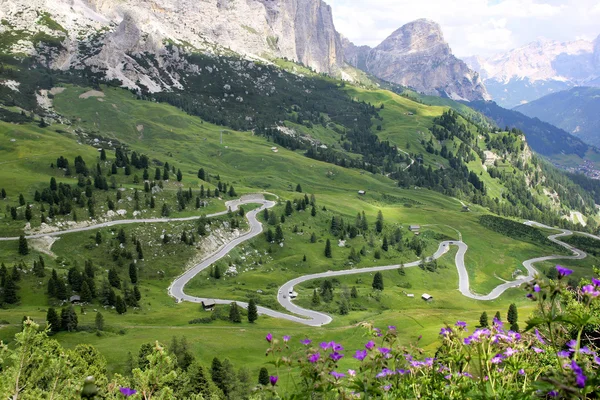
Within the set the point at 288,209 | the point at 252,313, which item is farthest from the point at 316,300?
the point at 288,209

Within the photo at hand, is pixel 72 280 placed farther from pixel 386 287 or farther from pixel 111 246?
pixel 386 287

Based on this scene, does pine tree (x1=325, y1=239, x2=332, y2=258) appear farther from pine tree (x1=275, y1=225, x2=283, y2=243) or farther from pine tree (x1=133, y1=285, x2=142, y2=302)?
pine tree (x1=133, y1=285, x2=142, y2=302)

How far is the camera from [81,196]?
160625 millimetres

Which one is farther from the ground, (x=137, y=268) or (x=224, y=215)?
(x=224, y=215)

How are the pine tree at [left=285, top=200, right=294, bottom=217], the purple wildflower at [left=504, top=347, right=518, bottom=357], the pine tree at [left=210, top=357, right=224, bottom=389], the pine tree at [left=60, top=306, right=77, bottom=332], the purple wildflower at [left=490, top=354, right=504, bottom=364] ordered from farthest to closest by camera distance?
the pine tree at [left=285, top=200, right=294, bottom=217] → the pine tree at [left=60, top=306, right=77, bottom=332] → the pine tree at [left=210, top=357, right=224, bottom=389] → the purple wildflower at [left=490, top=354, right=504, bottom=364] → the purple wildflower at [left=504, top=347, right=518, bottom=357]

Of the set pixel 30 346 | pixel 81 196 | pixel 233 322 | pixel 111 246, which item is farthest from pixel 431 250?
pixel 30 346

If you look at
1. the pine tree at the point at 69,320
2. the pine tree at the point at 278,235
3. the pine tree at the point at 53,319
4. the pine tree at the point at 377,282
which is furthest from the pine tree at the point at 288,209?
the pine tree at the point at 53,319

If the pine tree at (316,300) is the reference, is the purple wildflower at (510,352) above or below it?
above

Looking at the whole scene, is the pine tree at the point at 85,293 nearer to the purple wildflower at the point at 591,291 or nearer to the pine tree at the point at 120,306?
the pine tree at the point at 120,306

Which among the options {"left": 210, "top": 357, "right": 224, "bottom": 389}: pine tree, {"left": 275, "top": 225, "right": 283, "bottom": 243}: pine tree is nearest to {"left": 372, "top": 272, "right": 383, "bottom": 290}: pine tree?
{"left": 275, "top": 225, "right": 283, "bottom": 243}: pine tree

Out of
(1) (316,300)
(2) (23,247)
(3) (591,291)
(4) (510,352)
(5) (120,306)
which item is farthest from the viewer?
(2) (23,247)

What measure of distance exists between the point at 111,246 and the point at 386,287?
314ft

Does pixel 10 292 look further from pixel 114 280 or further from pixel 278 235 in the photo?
pixel 278 235

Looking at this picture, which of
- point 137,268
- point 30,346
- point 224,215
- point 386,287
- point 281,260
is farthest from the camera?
point 224,215
